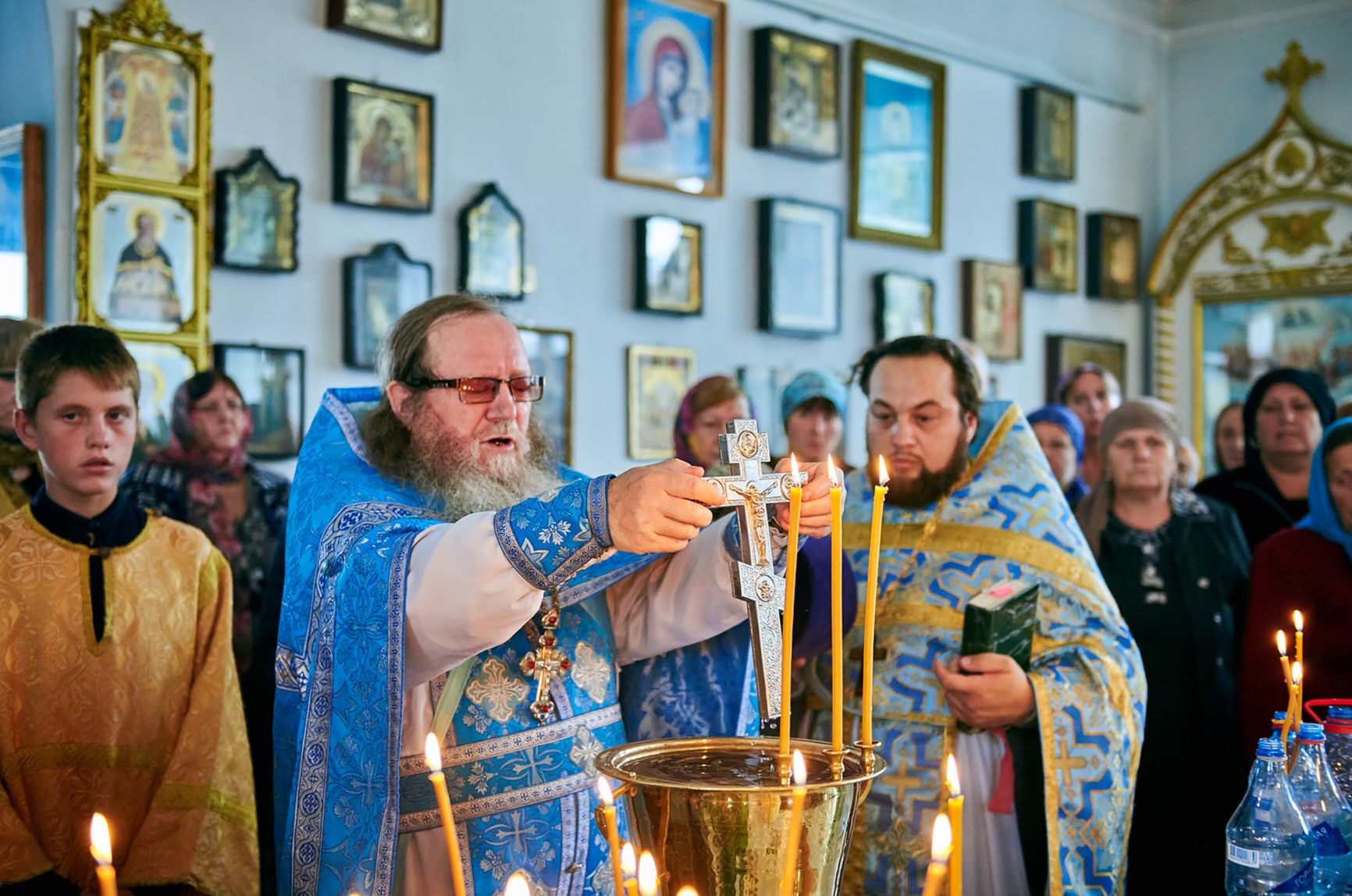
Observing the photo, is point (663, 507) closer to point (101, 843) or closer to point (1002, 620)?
point (101, 843)

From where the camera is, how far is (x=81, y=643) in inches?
104

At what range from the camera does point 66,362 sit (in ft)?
8.82

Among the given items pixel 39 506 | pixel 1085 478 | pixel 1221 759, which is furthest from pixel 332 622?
pixel 1085 478

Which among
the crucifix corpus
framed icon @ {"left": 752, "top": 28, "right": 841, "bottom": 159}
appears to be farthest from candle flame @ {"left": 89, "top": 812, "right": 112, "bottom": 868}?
framed icon @ {"left": 752, "top": 28, "right": 841, "bottom": 159}

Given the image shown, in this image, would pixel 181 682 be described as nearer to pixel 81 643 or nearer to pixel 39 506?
pixel 81 643

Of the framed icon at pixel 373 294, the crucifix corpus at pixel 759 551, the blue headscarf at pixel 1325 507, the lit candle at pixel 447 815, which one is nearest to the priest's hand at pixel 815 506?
the crucifix corpus at pixel 759 551

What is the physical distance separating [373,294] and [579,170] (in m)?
1.27

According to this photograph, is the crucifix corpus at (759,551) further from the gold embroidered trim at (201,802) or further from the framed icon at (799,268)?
the framed icon at (799,268)

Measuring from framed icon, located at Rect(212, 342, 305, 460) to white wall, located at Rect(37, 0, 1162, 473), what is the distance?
0.20ft

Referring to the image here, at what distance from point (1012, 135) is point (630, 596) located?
6.59 m

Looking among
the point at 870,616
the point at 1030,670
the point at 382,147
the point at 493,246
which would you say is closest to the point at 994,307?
the point at 493,246

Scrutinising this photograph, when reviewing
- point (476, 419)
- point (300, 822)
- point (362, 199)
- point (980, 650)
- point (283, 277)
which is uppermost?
point (362, 199)

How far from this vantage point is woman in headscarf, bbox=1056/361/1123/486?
5.93 m

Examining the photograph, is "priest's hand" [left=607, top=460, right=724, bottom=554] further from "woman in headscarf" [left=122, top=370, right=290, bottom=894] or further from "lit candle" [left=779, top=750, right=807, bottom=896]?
"woman in headscarf" [left=122, top=370, right=290, bottom=894]
